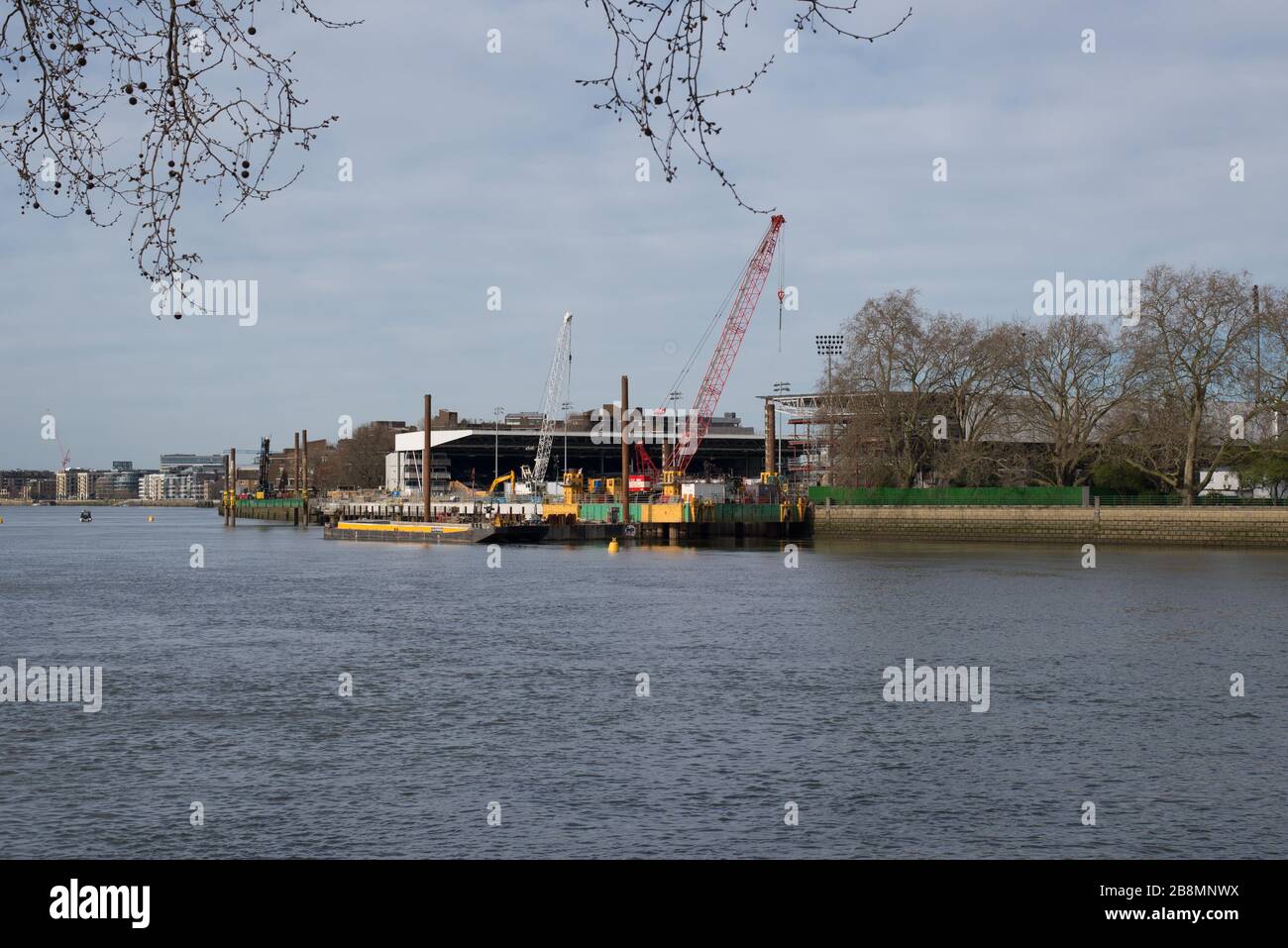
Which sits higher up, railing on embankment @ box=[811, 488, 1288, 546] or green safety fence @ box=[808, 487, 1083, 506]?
green safety fence @ box=[808, 487, 1083, 506]

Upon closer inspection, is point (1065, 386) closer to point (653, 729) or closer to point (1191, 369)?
point (1191, 369)

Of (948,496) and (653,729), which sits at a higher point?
(948,496)

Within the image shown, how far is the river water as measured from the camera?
1504 centimetres

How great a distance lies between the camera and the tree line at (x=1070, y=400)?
249 feet

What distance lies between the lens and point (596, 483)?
364 ft

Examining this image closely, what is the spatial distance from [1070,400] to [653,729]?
73591 millimetres

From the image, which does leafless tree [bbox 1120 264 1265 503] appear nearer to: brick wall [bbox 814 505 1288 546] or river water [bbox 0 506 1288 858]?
brick wall [bbox 814 505 1288 546]

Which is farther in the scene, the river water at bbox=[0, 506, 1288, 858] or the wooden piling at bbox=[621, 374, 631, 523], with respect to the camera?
the wooden piling at bbox=[621, 374, 631, 523]

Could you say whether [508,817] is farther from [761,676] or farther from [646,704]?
[761,676]

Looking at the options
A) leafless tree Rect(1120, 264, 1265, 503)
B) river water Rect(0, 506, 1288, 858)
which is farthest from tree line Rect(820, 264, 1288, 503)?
river water Rect(0, 506, 1288, 858)

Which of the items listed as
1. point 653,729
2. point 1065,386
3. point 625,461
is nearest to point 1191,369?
point 1065,386

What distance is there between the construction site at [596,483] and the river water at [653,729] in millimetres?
45436

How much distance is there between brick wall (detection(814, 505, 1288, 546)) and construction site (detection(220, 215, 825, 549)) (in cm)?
462

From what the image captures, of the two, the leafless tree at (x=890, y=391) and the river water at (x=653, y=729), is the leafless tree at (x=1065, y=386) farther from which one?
the river water at (x=653, y=729)
